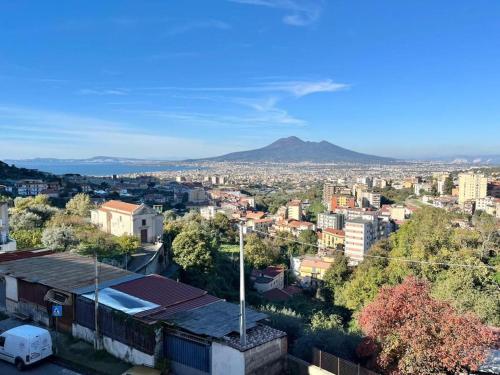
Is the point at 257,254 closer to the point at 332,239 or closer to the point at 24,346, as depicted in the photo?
the point at 332,239

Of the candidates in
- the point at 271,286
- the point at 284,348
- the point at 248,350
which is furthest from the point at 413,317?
the point at 271,286

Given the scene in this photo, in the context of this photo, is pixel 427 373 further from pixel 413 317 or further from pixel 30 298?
pixel 30 298

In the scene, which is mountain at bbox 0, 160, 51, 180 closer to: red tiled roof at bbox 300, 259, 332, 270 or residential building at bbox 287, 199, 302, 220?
red tiled roof at bbox 300, 259, 332, 270

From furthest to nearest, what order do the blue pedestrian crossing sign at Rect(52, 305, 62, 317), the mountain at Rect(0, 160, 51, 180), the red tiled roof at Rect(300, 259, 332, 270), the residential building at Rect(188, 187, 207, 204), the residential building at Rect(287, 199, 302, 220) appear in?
the residential building at Rect(188, 187, 207, 204)
the residential building at Rect(287, 199, 302, 220)
the mountain at Rect(0, 160, 51, 180)
the red tiled roof at Rect(300, 259, 332, 270)
the blue pedestrian crossing sign at Rect(52, 305, 62, 317)

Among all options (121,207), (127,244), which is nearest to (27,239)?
(127,244)

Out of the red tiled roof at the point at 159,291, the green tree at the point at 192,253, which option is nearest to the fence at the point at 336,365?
the red tiled roof at the point at 159,291

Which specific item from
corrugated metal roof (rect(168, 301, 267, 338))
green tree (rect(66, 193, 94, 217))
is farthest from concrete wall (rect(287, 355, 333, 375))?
green tree (rect(66, 193, 94, 217))

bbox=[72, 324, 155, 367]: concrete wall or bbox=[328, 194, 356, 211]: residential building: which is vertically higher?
bbox=[72, 324, 155, 367]: concrete wall
